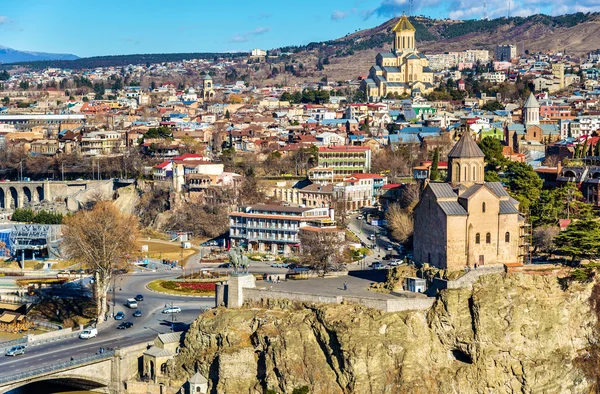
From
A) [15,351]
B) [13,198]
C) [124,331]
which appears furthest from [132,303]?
[13,198]

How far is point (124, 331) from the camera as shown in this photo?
48.4 m

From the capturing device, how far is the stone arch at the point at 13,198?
94.1 meters

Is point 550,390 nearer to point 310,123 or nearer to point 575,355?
point 575,355

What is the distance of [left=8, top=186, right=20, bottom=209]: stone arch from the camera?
309 ft

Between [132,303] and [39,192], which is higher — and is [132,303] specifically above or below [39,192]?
below

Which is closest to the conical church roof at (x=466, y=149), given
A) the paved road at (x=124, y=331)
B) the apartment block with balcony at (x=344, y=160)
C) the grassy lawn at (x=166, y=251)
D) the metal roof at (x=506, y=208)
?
the metal roof at (x=506, y=208)

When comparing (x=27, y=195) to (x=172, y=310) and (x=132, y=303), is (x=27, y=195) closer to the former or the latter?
(x=132, y=303)

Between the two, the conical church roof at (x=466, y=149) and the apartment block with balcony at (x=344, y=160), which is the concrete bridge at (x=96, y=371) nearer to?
the conical church roof at (x=466, y=149)

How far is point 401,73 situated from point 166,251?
261 ft

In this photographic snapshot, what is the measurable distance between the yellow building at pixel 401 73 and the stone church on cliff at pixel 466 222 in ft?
299

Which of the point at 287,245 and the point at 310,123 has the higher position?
the point at 310,123

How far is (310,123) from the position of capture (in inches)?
4446

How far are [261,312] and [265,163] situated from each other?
155 ft

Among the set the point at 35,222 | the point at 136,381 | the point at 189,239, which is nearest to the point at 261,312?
the point at 136,381
